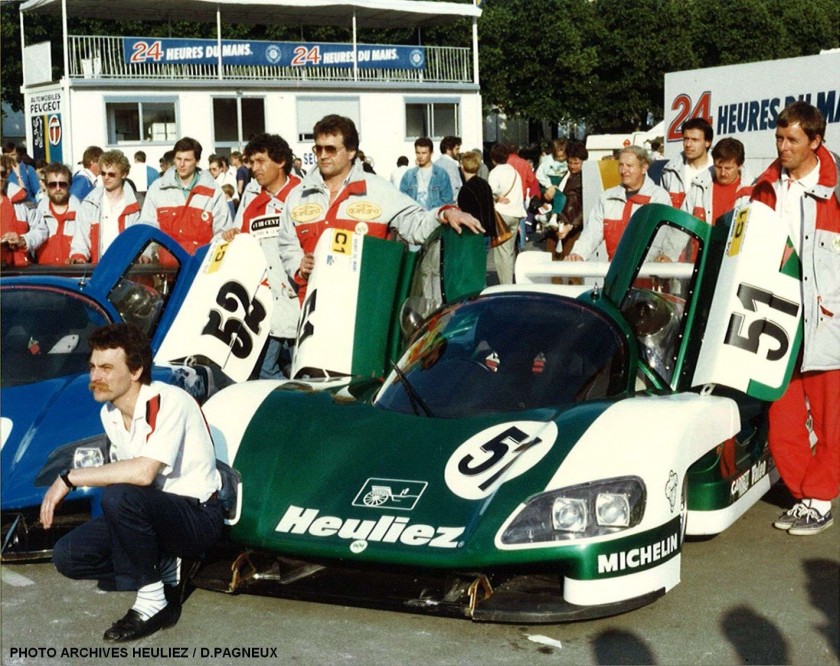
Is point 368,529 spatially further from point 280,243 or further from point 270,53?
point 270,53

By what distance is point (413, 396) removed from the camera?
549 cm

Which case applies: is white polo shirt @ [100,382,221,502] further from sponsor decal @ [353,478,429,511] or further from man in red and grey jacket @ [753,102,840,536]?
man in red and grey jacket @ [753,102,840,536]

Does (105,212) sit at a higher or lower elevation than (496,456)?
higher

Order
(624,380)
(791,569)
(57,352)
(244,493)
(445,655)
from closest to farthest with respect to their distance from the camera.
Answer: (445,655), (244,493), (791,569), (624,380), (57,352)

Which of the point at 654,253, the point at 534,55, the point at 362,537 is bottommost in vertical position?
the point at 362,537

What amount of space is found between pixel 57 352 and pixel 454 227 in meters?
2.12

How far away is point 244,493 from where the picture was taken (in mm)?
4898

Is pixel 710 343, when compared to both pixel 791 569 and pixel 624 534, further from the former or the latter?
pixel 624 534

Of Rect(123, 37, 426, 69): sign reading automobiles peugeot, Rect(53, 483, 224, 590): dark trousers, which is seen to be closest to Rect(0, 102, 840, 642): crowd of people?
Rect(53, 483, 224, 590): dark trousers

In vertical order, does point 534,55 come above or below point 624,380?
above

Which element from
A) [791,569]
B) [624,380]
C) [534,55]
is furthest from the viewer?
[534,55]

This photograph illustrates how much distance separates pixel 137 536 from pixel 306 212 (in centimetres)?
313

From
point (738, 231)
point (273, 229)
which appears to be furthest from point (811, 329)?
point (273, 229)

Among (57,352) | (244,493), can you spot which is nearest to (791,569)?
(244,493)
